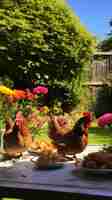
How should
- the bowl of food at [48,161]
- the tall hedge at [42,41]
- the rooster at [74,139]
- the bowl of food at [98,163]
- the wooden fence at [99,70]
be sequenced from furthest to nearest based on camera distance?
the wooden fence at [99,70]
the tall hedge at [42,41]
the rooster at [74,139]
the bowl of food at [48,161]
the bowl of food at [98,163]

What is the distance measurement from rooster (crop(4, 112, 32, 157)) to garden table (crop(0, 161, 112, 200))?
0.23 metres

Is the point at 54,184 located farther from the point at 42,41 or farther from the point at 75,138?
the point at 42,41

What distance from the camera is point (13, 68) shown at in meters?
10.9

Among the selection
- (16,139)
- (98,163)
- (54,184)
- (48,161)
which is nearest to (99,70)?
(16,139)

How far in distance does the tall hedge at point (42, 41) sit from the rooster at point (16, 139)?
776 cm

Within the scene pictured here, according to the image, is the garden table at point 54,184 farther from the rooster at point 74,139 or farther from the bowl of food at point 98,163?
→ the rooster at point 74,139

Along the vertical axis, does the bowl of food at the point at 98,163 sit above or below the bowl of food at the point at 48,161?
above

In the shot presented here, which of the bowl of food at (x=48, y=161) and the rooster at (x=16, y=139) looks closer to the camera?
the bowl of food at (x=48, y=161)

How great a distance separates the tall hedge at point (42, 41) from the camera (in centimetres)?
1047

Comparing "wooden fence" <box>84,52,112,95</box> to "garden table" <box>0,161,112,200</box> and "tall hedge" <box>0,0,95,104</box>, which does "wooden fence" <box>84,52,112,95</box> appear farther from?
"garden table" <box>0,161,112,200</box>

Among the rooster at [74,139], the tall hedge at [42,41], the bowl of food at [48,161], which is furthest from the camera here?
the tall hedge at [42,41]

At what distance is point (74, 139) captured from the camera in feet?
8.09

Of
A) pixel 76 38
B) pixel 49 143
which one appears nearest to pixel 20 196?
pixel 49 143

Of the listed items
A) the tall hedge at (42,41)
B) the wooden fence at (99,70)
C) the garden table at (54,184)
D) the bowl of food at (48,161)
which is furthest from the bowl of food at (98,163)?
the wooden fence at (99,70)
